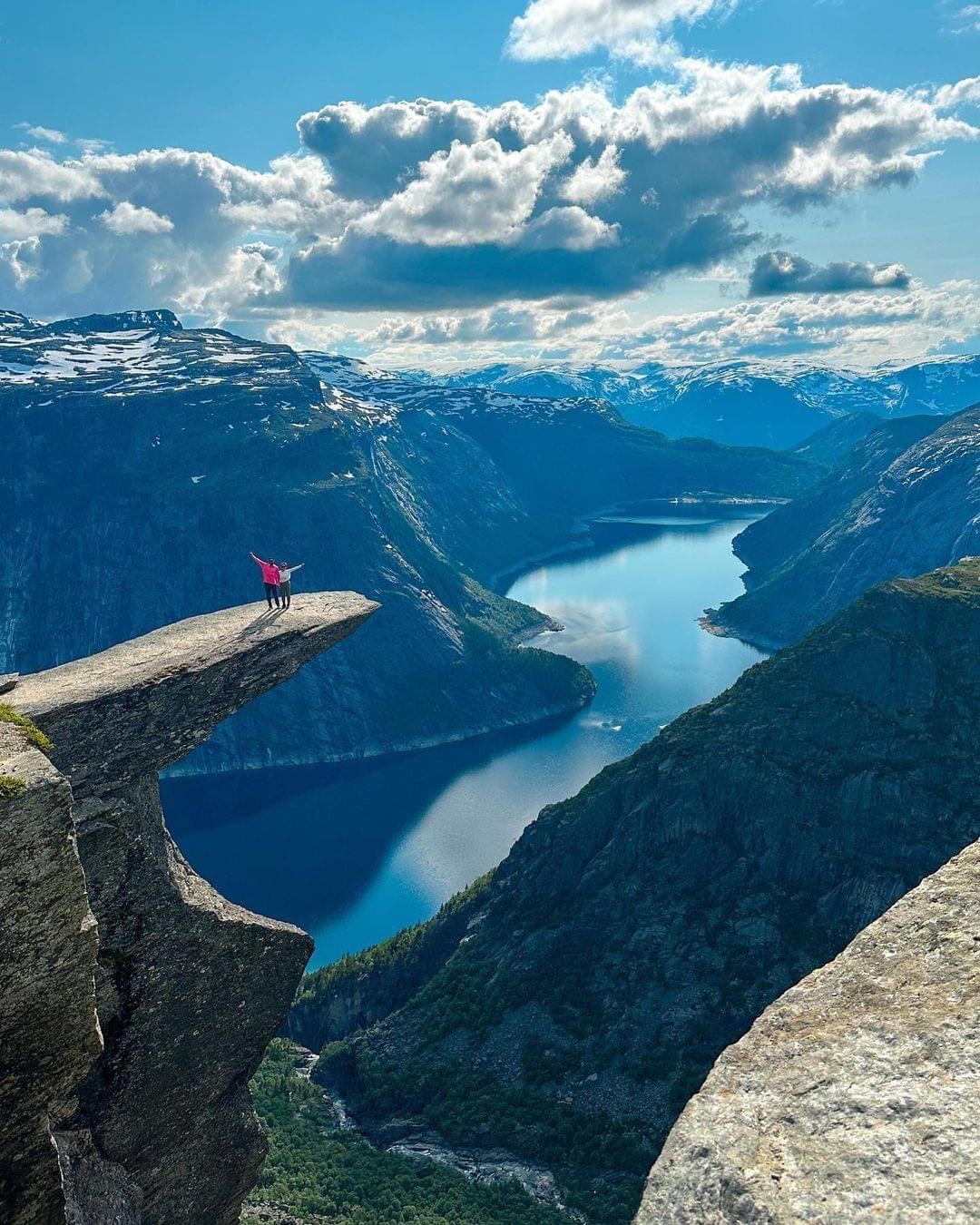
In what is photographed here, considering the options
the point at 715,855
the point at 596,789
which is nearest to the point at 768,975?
the point at 715,855

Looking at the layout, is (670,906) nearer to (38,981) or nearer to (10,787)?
(38,981)

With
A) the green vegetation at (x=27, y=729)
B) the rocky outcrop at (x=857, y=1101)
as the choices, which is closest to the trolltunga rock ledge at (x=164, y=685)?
the green vegetation at (x=27, y=729)

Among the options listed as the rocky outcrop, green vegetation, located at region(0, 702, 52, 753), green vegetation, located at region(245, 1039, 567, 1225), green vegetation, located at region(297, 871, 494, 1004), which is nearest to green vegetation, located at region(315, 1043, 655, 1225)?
green vegetation, located at region(245, 1039, 567, 1225)

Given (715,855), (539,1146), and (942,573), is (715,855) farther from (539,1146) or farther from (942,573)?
(942,573)

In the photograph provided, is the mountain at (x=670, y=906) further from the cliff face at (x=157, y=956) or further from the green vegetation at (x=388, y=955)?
the cliff face at (x=157, y=956)

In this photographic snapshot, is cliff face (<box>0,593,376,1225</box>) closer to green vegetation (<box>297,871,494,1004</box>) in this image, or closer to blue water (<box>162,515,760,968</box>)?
green vegetation (<box>297,871,494,1004</box>)

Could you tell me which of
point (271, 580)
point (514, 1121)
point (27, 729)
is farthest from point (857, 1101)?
point (514, 1121)
